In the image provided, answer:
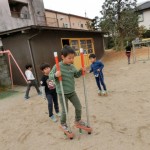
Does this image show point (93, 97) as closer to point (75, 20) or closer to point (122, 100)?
point (122, 100)

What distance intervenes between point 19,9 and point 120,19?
962cm

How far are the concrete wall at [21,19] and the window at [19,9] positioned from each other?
13.0 inches

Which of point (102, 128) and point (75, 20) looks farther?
point (75, 20)

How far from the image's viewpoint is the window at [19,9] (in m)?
19.0

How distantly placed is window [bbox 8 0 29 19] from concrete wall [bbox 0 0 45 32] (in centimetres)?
33

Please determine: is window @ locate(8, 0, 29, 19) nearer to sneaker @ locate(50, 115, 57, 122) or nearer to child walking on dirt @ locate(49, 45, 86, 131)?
sneaker @ locate(50, 115, 57, 122)

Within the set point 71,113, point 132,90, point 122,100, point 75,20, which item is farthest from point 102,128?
point 75,20

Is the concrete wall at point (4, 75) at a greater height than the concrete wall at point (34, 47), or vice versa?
the concrete wall at point (34, 47)

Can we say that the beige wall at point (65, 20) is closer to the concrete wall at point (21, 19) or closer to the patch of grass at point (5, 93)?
the concrete wall at point (21, 19)

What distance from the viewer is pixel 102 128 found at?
4305 mm

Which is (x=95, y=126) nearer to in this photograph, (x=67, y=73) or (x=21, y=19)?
(x=67, y=73)

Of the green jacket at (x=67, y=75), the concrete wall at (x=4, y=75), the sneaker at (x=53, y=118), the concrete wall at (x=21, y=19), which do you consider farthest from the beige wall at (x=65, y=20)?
the green jacket at (x=67, y=75)

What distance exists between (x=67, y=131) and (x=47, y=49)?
26.4ft

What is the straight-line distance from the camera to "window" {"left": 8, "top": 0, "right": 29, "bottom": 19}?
1902 cm
